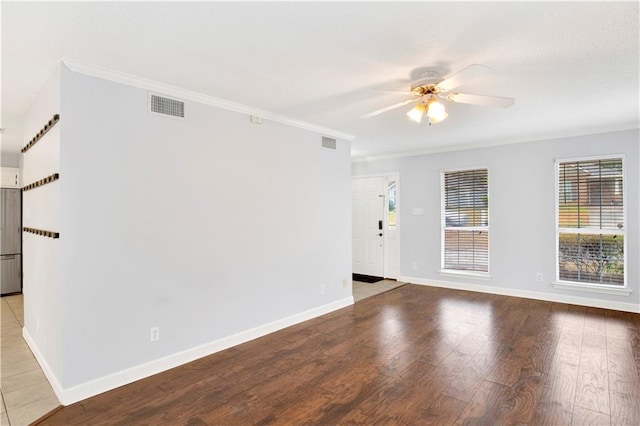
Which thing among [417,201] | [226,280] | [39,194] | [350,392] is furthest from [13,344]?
[417,201]

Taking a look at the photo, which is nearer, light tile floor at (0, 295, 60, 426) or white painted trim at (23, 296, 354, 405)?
light tile floor at (0, 295, 60, 426)

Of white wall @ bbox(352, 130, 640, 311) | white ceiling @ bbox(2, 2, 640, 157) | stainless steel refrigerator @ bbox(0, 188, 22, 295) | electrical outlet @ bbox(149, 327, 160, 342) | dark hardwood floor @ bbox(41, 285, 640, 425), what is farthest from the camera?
stainless steel refrigerator @ bbox(0, 188, 22, 295)

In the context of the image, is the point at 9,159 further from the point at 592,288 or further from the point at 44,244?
the point at 592,288

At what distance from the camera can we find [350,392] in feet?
8.45

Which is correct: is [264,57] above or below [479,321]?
above

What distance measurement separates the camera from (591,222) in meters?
4.80

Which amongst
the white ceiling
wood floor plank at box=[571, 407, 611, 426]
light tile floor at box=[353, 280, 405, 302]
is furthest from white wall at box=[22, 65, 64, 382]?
light tile floor at box=[353, 280, 405, 302]

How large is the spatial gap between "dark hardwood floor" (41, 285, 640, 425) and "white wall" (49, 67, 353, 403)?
1.05 feet

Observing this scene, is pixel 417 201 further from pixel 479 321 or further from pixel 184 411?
pixel 184 411

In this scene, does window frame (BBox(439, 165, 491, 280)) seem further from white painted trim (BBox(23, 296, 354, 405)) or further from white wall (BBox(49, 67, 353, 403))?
white painted trim (BBox(23, 296, 354, 405))

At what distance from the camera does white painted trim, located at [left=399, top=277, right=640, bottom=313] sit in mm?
4587

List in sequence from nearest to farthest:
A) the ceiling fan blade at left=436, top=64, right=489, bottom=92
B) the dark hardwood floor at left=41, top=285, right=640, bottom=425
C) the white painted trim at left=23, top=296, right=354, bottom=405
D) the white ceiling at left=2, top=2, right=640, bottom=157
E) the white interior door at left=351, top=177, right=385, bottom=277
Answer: the white ceiling at left=2, top=2, right=640, bottom=157, the ceiling fan blade at left=436, top=64, right=489, bottom=92, the dark hardwood floor at left=41, top=285, right=640, bottom=425, the white painted trim at left=23, top=296, right=354, bottom=405, the white interior door at left=351, top=177, right=385, bottom=277

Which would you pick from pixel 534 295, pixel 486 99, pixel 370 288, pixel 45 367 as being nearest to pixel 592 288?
pixel 534 295

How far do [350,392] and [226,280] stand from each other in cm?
159
